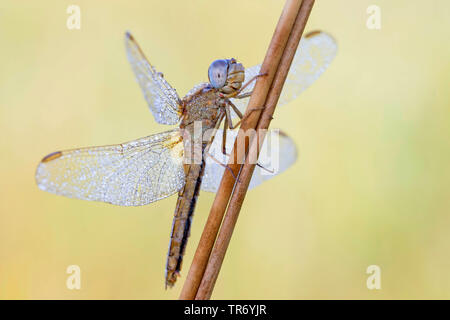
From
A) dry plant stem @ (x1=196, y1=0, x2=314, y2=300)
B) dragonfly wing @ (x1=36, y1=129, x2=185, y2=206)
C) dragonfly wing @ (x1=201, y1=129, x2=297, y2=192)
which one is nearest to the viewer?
dry plant stem @ (x1=196, y1=0, x2=314, y2=300)

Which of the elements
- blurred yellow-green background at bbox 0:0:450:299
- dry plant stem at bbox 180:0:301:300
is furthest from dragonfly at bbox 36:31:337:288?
blurred yellow-green background at bbox 0:0:450:299

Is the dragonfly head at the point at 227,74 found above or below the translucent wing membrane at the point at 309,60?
below

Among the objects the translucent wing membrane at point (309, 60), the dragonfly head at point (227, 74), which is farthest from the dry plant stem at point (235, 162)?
the translucent wing membrane at point (309, 60)

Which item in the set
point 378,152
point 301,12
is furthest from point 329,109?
point 301,12

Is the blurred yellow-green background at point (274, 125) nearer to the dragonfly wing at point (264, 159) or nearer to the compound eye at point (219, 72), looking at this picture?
the dragonfly wing at point (264, 159)

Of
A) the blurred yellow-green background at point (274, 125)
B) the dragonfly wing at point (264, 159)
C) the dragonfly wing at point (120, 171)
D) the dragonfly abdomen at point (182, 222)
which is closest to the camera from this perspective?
the dragonfly wing at point (120, 171)

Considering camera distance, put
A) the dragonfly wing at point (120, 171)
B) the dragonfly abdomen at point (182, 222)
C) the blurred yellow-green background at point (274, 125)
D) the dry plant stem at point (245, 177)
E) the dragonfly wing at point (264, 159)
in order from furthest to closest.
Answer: the blurred yellow-green background at point (274, 125) < the dragonfly wing at point (264, 159) < the dragonfly abdomen at point (182, 222) < the dragonfly wing at point (120, 171) < the dry plant stem at point (245, 177)

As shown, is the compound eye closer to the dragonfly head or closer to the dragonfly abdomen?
the dragonfly head

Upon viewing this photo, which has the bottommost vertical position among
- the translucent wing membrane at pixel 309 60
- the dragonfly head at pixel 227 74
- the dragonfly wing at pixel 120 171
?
the dragonfly wing at pixel 120 171
